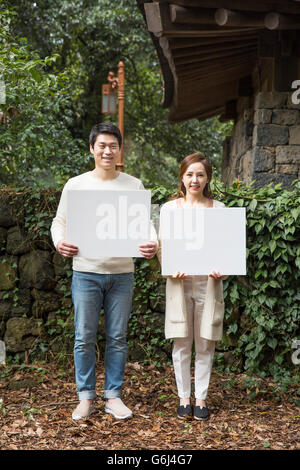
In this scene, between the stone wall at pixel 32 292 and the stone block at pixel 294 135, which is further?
the stone block at pixel 294 135

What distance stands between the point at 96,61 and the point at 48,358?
835 centimetres

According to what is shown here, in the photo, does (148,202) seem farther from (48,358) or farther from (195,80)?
(195,80)

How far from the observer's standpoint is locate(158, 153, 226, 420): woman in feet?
10.5

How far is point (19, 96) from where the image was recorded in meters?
5.13

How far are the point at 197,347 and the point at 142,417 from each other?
601mm

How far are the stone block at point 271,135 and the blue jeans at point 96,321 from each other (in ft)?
8.95

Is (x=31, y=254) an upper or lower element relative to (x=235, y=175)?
lower

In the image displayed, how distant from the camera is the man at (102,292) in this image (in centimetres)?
316

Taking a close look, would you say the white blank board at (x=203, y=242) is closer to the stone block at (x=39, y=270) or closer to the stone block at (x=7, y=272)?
the stone block at (x=39, y=270)

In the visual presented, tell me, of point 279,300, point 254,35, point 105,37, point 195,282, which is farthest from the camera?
point 105,37

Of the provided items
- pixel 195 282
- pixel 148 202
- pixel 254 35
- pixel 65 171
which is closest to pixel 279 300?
pixel 195 282

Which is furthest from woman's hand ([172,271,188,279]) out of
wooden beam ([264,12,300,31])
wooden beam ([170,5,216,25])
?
wooden beam ([264,12,300,31])

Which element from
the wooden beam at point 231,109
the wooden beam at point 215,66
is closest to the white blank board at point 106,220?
the wooden beam at point 215,66

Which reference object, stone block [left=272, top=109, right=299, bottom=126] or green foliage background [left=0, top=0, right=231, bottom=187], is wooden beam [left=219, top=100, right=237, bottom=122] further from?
stone block [left=272, top=109, right=299, bottom=126]
